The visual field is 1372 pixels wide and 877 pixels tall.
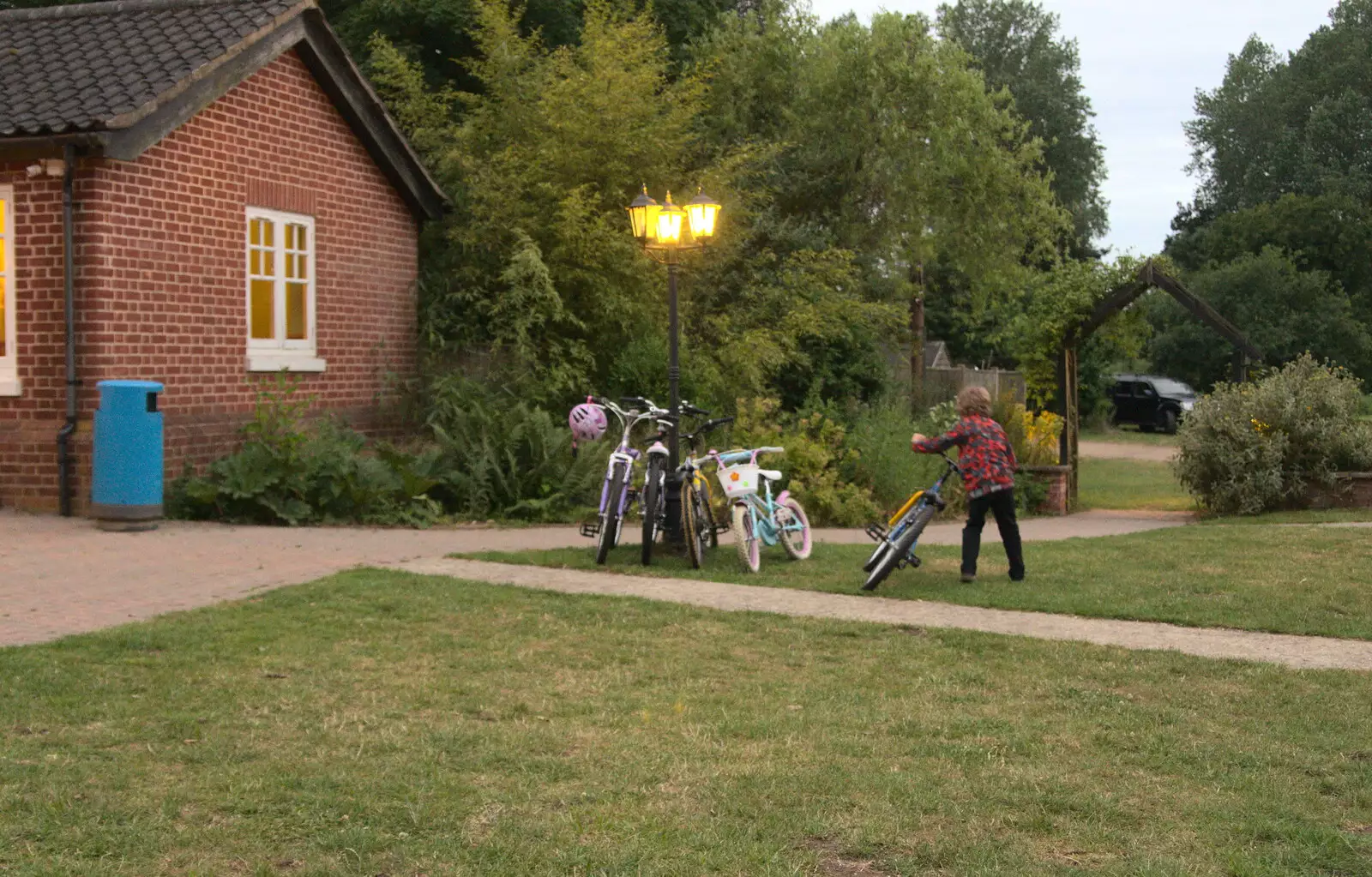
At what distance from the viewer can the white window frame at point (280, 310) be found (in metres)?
15.3

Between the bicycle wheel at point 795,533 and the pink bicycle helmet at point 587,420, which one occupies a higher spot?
the pink bicycle helmet at point 587,420

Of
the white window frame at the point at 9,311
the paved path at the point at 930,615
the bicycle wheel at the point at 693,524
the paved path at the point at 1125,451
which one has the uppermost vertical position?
the white window frame at the point at 9,311

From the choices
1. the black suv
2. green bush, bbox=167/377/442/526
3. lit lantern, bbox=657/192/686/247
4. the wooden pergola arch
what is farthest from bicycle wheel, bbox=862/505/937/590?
the black suv

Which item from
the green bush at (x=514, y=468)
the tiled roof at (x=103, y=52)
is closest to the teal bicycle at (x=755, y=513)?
the green bush at (x=514, y=468)

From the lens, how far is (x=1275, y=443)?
60.4 feet

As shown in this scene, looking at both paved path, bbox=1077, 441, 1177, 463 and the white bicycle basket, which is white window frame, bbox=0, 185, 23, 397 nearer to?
the white bicycle basket

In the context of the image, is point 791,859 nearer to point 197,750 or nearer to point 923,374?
point 197,750

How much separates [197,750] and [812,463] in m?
11.4

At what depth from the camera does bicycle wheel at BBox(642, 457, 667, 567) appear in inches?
453

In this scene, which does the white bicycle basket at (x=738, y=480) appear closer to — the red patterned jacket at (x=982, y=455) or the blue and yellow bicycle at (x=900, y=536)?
the blue and yellow bicycle at (x=900, y=536)

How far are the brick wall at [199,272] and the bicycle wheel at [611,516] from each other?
4987 mm

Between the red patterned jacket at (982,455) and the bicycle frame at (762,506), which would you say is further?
the bicycle frame at (762,506)

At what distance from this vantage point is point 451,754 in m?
5.77

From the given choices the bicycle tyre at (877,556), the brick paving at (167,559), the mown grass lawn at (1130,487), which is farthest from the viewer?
the mown grass lawn at (1130,487)
